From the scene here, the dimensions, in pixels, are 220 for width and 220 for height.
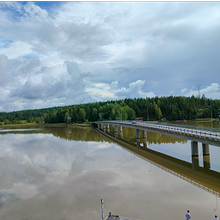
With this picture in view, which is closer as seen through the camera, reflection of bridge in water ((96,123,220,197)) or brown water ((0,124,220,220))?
brown water ((0,124,220,220))

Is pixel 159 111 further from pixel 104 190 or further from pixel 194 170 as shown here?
pixel 104 190

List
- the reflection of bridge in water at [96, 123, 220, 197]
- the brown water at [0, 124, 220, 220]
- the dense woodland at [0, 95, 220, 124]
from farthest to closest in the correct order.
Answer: the dense woodland at [0, 95, 220, 124] → the reflection of bridge in water at [96, 123, 220, 197] → the brown water at [0, 124, 220, 220]

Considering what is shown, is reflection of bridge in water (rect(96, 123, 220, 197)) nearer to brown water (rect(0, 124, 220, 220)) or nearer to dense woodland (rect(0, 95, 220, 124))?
brown water (rect(0, 124, 220, 220))

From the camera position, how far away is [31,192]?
2359cm

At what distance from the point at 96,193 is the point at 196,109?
14901cm

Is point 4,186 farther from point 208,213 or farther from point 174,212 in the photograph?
point 208,213

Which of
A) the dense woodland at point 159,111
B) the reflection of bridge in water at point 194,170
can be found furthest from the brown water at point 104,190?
the dense woodland at point 159,111

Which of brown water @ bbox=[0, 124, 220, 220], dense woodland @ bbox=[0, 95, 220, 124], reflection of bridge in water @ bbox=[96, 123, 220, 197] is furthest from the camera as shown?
dense woodland @ bbox=[0, 95, 220, 124]

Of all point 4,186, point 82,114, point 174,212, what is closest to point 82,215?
point 174,212

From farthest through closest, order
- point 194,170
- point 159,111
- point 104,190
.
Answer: point 159,111
point 194,170
point 104,190

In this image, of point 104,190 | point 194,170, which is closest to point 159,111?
point 194,170

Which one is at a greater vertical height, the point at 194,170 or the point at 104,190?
the point at 194,170

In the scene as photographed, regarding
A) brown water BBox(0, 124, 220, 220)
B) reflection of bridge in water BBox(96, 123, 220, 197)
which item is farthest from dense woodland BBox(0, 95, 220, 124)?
brown water BBox(0, 124, 220, 220)

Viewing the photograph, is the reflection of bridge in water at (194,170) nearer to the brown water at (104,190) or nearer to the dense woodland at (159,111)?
the brown water at (104,190)
